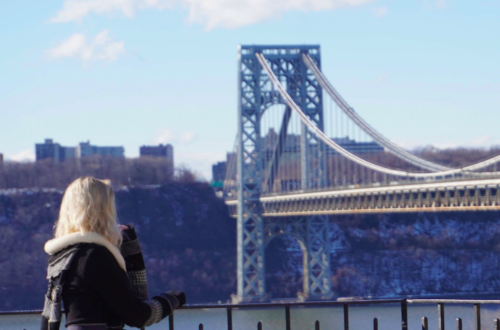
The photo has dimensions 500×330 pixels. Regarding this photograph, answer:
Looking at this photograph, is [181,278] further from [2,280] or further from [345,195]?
[345,195]

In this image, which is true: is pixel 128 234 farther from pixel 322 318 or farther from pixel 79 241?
pixel 322 318

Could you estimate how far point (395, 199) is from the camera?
2741 cm

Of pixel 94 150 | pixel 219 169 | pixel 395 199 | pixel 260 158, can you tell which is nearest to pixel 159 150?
pixel 94 150

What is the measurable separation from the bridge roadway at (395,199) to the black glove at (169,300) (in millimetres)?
18916

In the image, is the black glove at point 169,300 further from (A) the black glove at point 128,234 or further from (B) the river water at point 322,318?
(B) the river water at point 322,318

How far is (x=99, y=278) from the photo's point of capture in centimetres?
305

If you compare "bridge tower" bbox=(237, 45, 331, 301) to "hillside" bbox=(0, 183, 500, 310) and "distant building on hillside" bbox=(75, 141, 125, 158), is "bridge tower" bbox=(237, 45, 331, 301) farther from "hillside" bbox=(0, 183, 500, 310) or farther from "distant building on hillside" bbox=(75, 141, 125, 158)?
"distant building on hillside" bbox=(75, 141, 125, 158)

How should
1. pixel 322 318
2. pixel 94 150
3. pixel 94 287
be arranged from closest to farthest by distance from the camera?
1. pixel 94 287
2. pixel 322 318
3. pixel 94 150

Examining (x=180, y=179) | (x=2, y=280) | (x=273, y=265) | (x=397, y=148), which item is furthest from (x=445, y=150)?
(x=2, y=280)

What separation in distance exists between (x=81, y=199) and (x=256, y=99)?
38578 mm

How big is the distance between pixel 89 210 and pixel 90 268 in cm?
23

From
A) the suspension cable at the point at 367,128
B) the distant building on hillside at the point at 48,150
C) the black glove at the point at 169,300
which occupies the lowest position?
the black glove at the point at 169,300

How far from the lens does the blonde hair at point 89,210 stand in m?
3.12

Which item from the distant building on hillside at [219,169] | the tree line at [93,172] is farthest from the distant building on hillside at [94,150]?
the tree line at [93,172]
